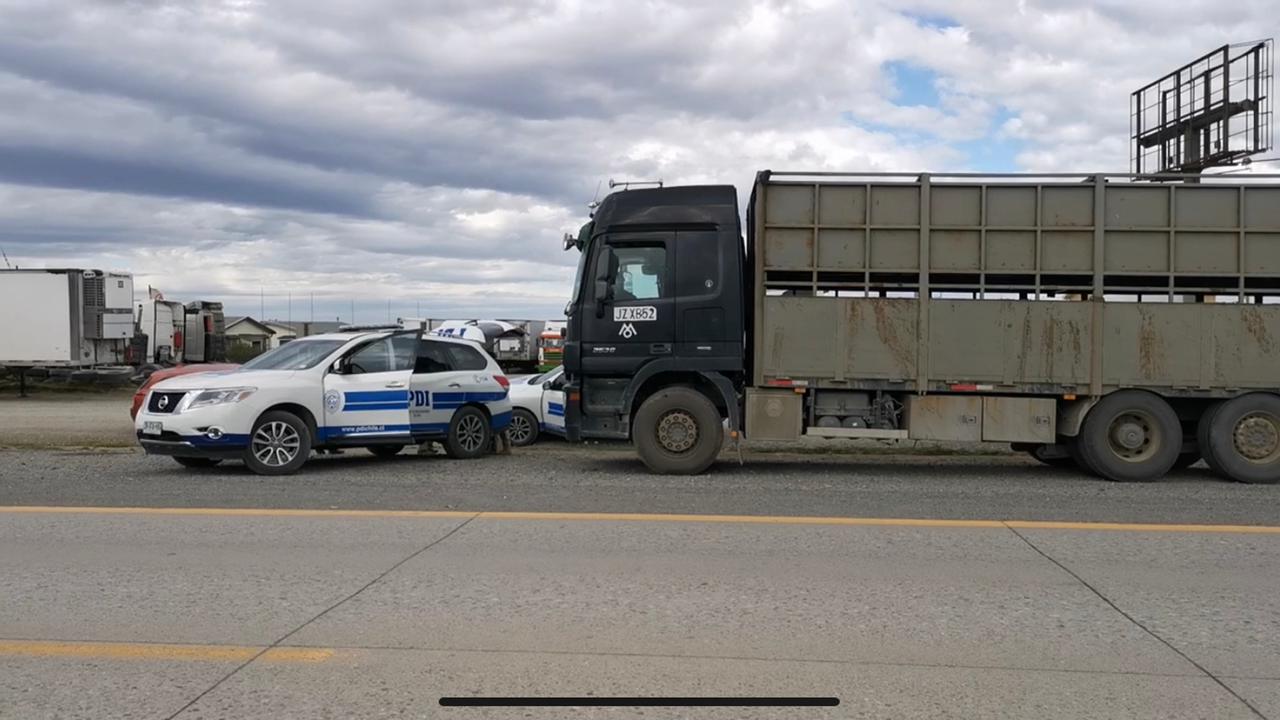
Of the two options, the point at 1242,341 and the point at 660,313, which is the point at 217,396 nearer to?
A: the point at 660,313

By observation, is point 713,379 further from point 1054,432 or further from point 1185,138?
point 1185,138

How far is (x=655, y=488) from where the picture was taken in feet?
36.7

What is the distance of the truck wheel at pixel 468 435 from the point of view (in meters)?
14.1

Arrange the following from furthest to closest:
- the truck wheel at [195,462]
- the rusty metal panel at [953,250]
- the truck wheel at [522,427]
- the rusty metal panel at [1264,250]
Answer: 1. the truck wheel at [522,427]
2. the truck wheel at [195,462]
3. the rusty metal panel at [953,250]
4. the rusty metal panel at [1264,250]

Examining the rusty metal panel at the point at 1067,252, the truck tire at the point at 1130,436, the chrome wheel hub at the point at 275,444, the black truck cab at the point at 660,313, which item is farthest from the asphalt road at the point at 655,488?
the rusty metal panel at the point at 1067,252

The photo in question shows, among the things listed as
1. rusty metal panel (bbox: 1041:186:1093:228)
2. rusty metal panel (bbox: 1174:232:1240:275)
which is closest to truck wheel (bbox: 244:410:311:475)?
rusty metal panel (bbox: 1041:186:1093:228)

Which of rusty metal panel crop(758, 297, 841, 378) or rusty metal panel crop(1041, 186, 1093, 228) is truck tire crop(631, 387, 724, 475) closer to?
rusty metal panel crop(758, 297, 841, 378)

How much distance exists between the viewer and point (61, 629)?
18.6 feet

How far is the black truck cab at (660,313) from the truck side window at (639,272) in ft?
0.04

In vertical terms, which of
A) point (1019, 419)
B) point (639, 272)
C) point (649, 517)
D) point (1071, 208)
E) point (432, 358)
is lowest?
point (649, 517)

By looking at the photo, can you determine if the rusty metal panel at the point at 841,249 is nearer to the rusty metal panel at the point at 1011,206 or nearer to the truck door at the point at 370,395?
the rusty metal panel at the point at 1011,206

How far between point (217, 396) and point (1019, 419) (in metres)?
9.07

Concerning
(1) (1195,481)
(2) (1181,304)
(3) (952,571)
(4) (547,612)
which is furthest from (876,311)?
(4) (547,612)

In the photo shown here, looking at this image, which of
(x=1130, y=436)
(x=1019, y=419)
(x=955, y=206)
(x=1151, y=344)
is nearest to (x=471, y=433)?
(x=955, y=206)
